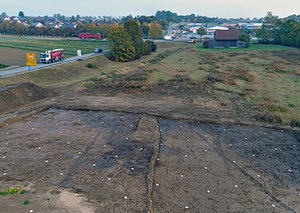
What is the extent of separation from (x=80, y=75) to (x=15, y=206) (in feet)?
95.2

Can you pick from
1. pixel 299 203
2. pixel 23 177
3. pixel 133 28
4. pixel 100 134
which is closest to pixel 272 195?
pixel 299 203

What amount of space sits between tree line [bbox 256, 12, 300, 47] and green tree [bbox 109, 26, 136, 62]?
53.7 meters

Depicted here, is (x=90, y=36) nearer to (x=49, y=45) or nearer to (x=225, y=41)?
(x=49, y=45)

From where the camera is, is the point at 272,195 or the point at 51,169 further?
the point at 51,169

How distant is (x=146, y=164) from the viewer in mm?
12930

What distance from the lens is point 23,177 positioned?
1168 centimetres

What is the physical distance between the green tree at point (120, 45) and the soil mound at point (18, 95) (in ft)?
78.9

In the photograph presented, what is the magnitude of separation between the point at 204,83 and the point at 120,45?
22437 millimetres

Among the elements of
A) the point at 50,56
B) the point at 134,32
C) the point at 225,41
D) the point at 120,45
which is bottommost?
the point at 50,56

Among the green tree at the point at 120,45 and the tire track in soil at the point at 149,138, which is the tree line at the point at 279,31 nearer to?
the green tree at the point at 120,45

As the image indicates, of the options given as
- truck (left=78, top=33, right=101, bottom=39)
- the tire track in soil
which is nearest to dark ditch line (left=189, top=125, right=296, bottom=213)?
the tire track in soil

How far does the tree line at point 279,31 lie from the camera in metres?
70.9

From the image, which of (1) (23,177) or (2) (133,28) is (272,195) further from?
(2) (133,28)

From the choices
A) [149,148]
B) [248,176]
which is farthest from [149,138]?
[248,176]
